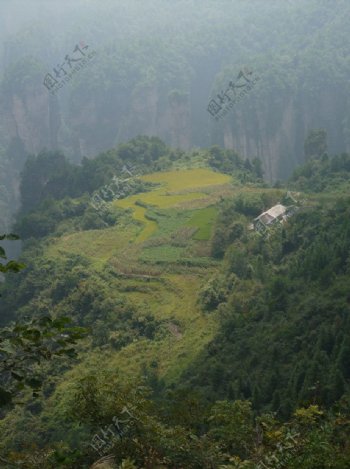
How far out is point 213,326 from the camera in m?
20.8

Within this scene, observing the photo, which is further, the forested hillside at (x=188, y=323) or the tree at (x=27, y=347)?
the forested hillside at (x=188, y=323)

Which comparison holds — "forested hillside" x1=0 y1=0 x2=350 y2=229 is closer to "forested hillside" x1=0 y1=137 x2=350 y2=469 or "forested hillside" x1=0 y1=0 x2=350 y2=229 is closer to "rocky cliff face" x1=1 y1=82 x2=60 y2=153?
"rocky cliff face" x1=1 y1=82 x2=60 y2=153

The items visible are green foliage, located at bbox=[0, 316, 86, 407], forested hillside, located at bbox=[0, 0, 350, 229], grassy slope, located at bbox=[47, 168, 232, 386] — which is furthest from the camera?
forested hillside, located at bbox=[0, 0, 350, 229]
